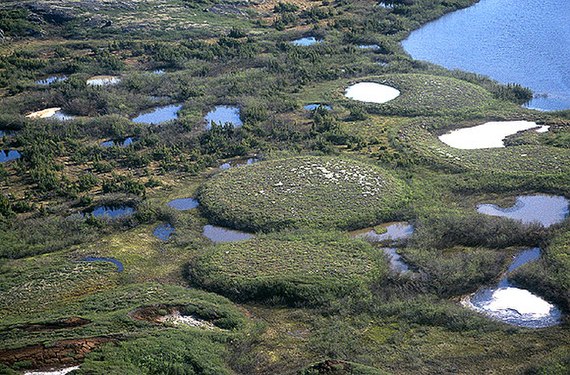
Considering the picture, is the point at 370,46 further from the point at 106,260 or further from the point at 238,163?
the point at 106,260

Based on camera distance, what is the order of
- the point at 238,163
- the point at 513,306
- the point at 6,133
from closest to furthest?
the point at 513,306
the point at 238,163
the point at 6,133

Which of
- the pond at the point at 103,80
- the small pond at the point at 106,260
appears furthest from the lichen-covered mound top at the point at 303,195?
the pond at the point at 103,80

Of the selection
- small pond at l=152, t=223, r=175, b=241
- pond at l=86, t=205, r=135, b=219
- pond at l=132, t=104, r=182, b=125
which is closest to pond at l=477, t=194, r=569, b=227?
small pond at l=152, t=223, r=175, b=241

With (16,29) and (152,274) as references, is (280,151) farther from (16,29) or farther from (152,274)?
(16,29)

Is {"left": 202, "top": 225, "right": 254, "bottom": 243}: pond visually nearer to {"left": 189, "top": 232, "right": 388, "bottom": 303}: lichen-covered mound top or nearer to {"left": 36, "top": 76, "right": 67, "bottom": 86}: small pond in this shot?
{"left": 189, "top": 232, "right": 388, "bottom": 303}: lichen-covered mound top

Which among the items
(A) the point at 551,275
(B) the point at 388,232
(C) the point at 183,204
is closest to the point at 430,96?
(B) the point at 388,232

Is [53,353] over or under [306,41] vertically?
under

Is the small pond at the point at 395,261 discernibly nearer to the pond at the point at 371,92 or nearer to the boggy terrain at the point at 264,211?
the boggy terrain at the point at 264,211
